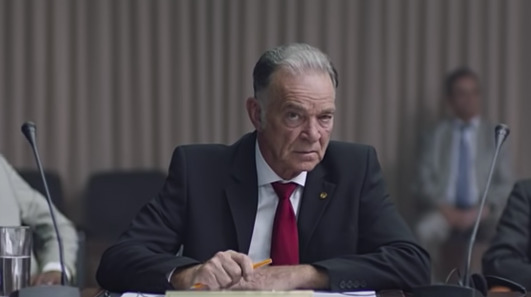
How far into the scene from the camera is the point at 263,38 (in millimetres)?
7434

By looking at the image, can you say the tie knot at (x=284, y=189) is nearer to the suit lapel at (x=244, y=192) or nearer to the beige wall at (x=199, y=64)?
the suit lapel at (x=244, y=192)

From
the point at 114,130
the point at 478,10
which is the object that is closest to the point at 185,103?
the point at 114,130

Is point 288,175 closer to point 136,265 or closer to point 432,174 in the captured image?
point 136,265

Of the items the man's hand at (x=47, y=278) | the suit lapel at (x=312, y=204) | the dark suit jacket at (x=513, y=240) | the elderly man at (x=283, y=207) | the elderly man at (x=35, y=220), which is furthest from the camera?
the elderly man at (x=35, y=220)

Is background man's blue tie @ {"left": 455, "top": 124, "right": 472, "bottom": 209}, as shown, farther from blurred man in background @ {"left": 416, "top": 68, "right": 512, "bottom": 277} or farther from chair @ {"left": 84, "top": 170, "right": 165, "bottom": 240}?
chair @ {"left": 84, "top": 170, "right": 165, "bottom": 240}

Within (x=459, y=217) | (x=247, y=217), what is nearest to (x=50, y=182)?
(x=459, y=217)

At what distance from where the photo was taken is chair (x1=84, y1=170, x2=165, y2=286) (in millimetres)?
7109

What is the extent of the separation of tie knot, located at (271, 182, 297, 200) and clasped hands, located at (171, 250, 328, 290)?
330mm

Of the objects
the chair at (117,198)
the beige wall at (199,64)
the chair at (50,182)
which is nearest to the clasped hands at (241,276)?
the chair at (50,182)

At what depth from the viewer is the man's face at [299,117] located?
3.54 meters

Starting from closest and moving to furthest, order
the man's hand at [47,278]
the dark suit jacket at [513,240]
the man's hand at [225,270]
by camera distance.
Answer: the man's hand at [225,270] < the dark suit jacket at [513,240] < the man's hand at [47,278]

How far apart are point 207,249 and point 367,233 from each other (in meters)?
0.49

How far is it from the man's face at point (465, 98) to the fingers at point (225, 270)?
436 centimetres

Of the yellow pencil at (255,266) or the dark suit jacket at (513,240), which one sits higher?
the yellow pencil at (255,266)
